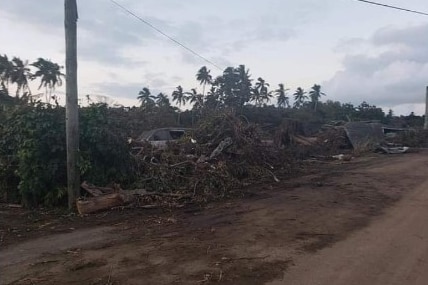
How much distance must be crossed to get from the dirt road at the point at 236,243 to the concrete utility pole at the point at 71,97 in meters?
0.86

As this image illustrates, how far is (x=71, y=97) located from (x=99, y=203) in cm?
235

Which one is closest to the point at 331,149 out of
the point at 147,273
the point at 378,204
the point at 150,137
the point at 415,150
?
the point at 415,150

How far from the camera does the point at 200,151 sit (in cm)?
1455

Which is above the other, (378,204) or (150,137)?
(150,137)

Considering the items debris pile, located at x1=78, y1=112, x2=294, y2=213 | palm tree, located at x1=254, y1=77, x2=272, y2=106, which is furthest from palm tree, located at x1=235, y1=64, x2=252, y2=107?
debris pile, located at x1=78, y1=112, x2=294, y2=213

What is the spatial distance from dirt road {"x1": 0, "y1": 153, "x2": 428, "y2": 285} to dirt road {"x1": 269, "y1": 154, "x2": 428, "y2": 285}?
1cm

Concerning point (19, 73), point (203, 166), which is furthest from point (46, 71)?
point (203, 166)

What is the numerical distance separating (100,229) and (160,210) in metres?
1.86

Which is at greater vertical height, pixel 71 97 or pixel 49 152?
pixel 71 97

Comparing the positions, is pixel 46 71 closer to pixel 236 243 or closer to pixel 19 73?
pixel 19 73

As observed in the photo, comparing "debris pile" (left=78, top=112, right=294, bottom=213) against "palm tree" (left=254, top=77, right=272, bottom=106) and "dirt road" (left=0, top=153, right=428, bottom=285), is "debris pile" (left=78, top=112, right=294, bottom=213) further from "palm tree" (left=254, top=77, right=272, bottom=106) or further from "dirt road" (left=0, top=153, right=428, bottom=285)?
"palm tree" (left=254, top=77, right=272, bottom=106)

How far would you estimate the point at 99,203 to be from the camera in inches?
386

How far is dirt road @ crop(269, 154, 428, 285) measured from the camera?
212 inches

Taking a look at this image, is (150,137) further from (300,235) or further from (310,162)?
(300,235)
